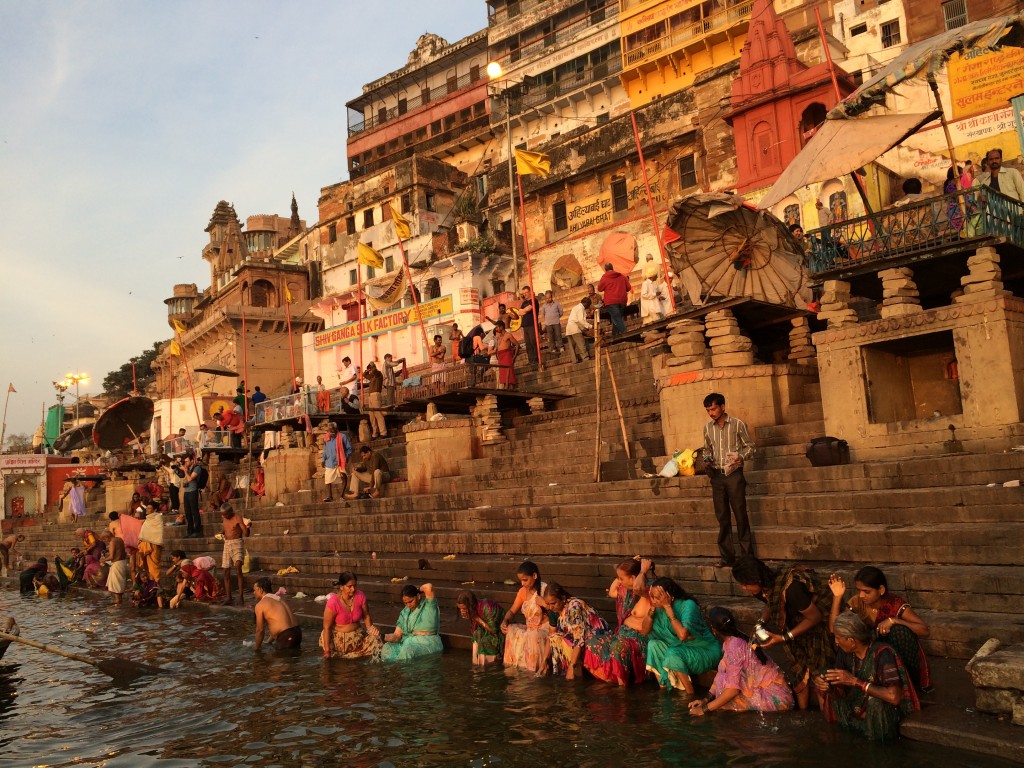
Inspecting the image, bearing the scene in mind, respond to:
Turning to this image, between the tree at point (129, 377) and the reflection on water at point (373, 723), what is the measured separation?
59.7 meters

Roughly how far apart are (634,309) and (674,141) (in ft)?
37.1

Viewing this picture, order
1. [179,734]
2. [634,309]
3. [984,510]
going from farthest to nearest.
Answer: [634,309], [984,510], [179,734]

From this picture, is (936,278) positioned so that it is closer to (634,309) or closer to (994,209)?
(994,209)

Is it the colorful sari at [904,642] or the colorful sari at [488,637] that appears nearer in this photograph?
the colorful sari at [904,642]

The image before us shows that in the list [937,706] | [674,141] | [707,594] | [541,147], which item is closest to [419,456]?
[707,594]

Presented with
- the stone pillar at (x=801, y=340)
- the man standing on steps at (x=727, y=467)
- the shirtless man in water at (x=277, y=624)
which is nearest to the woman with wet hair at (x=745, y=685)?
the man standing on steps at (x=727, y=467)

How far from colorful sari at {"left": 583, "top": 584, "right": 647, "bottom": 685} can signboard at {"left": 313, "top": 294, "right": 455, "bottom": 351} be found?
2276cm

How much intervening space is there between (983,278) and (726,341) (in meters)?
3.20

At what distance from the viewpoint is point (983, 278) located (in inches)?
347

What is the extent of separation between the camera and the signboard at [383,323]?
30469 millimetres

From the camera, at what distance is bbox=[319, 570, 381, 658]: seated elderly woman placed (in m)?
8.30

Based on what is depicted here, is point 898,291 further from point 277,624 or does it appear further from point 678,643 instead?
point 277,624

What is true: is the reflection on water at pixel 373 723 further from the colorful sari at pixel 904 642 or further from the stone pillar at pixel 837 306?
the stone pillar at pixel 837 306

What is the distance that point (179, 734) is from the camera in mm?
6289
